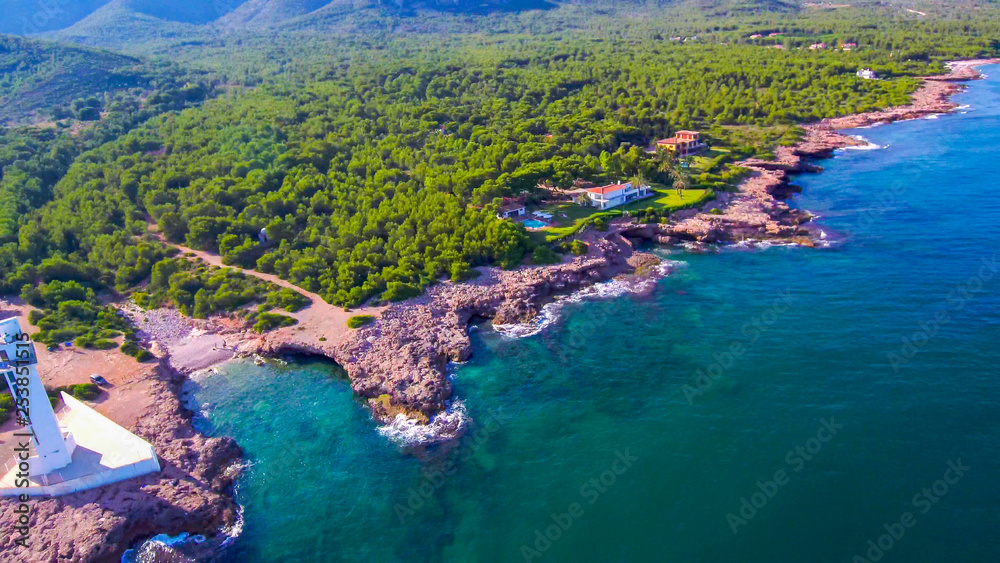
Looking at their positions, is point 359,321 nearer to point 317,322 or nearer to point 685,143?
point 317,322

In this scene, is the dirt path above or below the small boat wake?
below

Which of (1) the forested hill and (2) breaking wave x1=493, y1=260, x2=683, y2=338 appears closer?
(2) breaking wave x1=493, y1=260, x2=683, y2=338

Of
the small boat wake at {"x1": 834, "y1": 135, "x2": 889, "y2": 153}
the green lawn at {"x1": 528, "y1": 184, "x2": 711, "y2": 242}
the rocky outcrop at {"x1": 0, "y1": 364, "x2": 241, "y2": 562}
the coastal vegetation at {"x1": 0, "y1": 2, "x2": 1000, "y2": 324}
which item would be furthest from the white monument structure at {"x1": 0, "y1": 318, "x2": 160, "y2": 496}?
the small boat wake at {"x1": 834, "y1": 135, "x2": 889, "y2": 153}

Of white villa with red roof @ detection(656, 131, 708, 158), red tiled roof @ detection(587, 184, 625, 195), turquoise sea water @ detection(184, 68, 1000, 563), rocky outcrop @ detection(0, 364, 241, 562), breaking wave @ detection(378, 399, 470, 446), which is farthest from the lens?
white villa with red roof @ detection(656, 131, 708, 158)

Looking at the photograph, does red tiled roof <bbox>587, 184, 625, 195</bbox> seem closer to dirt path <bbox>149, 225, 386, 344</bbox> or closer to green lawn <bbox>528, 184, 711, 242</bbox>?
green lawn <bbox>528, 184, 711, 242</bbox>

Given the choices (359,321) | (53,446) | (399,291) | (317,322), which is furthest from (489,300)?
(53,446)

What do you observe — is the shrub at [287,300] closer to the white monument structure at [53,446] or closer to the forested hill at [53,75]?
the white monument structure at [53,446]

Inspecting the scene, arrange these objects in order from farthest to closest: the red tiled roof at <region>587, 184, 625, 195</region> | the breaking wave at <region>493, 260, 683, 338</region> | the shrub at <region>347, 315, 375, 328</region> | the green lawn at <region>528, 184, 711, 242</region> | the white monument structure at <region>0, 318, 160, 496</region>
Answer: the red tiled roof at <region>587, 184, 625, 195</region>, the green lawn at <region>528, 184, 711, 242</region>, the breaking wave at <region>493, 260, 683, 338</region>, the shrub at <region>347, 315, 375, 328</region>, the white monument structure at <region>0, 318, 160, 496</region>

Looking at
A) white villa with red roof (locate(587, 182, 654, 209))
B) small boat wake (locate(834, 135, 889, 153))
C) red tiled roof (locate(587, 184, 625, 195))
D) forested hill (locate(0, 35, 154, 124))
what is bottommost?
small boat wake (locate(834, 135, 889, 153))
